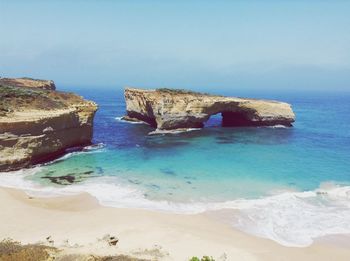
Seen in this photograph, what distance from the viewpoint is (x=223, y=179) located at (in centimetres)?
3036

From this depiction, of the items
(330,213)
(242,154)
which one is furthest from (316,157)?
(330,213)

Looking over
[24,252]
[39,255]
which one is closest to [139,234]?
[39,255]

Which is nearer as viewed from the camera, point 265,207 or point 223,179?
point 265,207

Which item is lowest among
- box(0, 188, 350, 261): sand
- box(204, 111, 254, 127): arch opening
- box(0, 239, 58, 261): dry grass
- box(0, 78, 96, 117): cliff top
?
box(0, 188, 350, 261): sand

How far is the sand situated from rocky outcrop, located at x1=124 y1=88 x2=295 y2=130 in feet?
98.3

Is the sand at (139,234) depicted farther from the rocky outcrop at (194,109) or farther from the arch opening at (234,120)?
the arch opening at (234,120)

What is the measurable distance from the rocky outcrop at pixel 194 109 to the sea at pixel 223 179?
217 inches

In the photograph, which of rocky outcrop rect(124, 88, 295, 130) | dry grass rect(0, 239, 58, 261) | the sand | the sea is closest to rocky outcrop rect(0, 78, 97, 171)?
the sea

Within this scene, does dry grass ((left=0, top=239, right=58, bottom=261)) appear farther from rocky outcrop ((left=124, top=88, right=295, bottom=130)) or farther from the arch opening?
the arch opening

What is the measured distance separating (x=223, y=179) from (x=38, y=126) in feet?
55.2

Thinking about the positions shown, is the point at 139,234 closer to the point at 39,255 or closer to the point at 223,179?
the point at 39,255

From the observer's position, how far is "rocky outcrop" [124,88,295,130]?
53.5 meters

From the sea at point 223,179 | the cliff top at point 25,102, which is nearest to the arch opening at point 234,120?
the sea at point 223,179

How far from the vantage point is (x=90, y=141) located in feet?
145
